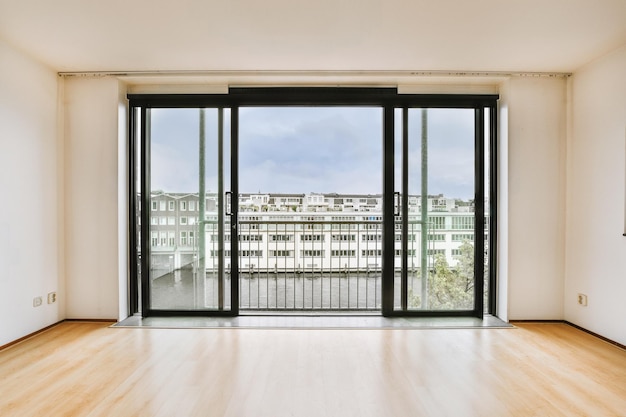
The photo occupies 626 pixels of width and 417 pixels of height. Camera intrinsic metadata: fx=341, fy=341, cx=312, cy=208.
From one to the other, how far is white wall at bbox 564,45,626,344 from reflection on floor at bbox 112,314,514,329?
74 cm

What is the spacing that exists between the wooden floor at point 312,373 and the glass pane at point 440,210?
0.53 meters

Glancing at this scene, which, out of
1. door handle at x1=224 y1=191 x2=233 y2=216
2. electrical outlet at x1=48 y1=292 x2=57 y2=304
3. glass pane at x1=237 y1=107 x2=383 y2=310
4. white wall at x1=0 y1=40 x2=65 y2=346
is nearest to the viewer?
white wall at x1=0 y1=40 x2=65 y2=346

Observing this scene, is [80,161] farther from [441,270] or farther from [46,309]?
[441,270]

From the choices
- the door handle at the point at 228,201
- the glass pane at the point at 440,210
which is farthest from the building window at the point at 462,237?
the door handle at the point at 228,201

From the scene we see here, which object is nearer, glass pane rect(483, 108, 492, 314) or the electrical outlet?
the electrical outlet

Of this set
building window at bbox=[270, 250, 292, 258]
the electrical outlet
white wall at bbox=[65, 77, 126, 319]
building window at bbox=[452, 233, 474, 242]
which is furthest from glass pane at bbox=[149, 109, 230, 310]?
building window at bbox=[452, 233, 474, 242]

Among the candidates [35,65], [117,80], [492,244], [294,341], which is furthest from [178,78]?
[492,244]

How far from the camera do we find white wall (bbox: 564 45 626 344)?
284cm

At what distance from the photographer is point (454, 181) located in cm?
360

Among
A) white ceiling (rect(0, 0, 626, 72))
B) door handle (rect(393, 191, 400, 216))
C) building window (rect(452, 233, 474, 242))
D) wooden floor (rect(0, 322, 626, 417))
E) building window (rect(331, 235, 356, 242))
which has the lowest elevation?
wooden floor (rect(0, 322, 626, 417))

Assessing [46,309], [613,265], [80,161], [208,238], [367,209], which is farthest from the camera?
[367,209]

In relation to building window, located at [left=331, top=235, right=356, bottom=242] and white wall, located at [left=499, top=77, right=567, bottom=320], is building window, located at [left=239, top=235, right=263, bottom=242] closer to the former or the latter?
building window, located at [left=331, top=235, right=356, bottom=242]

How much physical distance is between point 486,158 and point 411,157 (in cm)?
79

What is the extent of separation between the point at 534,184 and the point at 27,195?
4.70 meters
